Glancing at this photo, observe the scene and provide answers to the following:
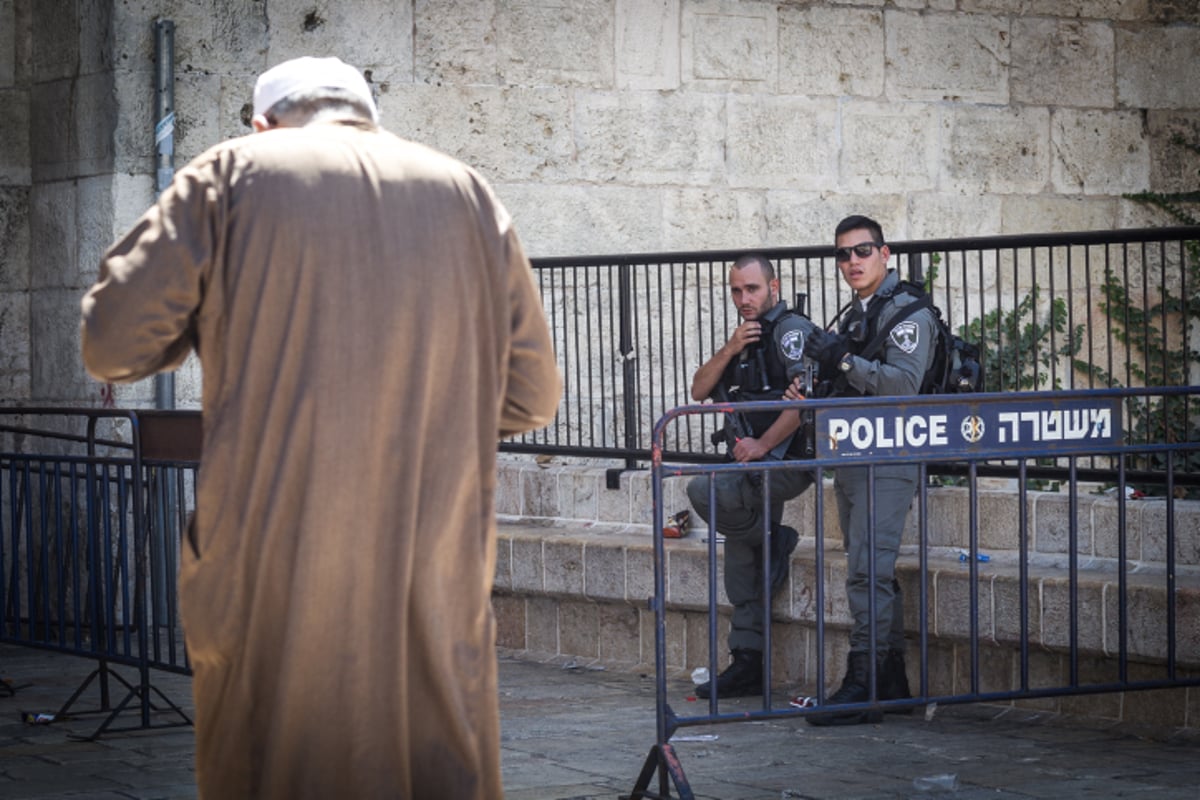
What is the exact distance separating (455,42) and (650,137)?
1.31 metres

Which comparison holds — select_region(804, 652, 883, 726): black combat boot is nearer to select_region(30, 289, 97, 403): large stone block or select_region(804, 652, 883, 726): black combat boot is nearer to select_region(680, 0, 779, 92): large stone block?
select_region(680, 0, 779, 92): large stone block

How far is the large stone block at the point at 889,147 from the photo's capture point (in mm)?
12352

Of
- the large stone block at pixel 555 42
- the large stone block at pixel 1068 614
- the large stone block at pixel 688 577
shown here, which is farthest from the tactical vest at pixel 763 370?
the large stone block at pixel 555 42

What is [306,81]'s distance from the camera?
13.3 feet

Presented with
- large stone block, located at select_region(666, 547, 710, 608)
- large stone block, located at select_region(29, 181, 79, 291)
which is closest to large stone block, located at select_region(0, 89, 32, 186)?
large stone block, located at select_region(29, 181, 79, 291)

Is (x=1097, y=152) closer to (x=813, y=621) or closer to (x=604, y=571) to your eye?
(x=604, y=571)

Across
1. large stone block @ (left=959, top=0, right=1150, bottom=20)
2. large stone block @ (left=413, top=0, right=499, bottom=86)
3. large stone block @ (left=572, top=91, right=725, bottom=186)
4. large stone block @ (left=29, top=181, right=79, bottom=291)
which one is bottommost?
large stone block @ (left=29, top=181, right=79, bottom=291)

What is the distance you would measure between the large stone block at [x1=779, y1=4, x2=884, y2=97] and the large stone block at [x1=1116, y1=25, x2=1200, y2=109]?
1788mm

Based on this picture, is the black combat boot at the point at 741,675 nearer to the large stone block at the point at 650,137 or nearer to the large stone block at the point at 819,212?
the large stone block at the point at 650,137

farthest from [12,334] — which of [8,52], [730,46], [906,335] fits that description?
[906,335]

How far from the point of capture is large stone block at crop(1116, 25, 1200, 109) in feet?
42.7

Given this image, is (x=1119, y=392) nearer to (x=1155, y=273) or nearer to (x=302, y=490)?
(x=302, y=490)

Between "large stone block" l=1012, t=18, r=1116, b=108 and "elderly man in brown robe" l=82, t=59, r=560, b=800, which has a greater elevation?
"large stone block" l=1012, t=18, r=1116, b=108

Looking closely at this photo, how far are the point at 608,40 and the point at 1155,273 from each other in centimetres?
405
